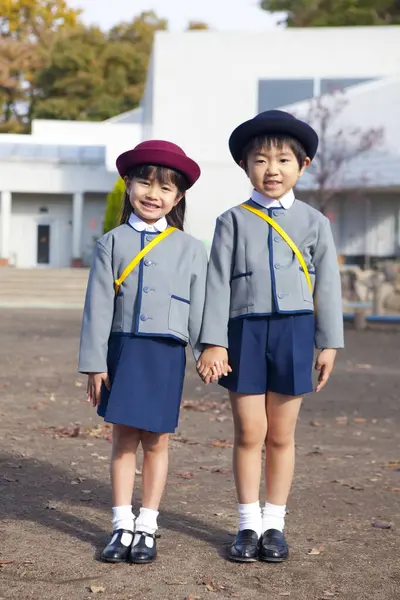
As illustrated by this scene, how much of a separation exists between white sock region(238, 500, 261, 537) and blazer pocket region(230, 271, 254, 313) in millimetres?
786

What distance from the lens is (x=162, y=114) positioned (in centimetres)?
2688

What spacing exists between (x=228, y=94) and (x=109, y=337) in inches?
915

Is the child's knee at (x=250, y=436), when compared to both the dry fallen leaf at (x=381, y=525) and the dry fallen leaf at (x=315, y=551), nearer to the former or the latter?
the dry fallen leaf at (x=315, y=551)

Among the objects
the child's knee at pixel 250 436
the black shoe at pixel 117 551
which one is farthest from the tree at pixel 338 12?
the black shoe at pixel 117 551

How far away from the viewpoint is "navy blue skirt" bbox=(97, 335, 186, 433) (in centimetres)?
382

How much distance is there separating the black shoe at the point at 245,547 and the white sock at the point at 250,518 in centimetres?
2

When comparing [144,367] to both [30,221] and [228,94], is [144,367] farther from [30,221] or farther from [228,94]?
[30,221]

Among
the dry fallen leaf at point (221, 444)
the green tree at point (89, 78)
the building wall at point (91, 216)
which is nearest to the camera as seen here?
the dry fallen leaf at point (221, 444)

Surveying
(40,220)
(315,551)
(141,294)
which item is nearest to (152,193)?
(141,294)

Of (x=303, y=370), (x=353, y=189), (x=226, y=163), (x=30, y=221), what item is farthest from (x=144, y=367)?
(x=30, y=221)

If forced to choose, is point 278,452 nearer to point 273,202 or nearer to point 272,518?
point 272,518

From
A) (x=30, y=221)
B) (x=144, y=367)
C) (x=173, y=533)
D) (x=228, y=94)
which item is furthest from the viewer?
(x=30, y=221)

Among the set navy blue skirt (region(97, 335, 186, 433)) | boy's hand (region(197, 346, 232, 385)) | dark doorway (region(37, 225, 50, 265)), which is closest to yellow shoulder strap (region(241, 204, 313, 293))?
boy's hand (region(197, 346, 232, 385))

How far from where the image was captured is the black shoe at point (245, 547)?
3869 millimetres
